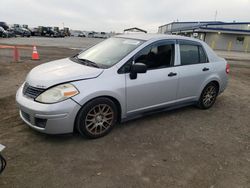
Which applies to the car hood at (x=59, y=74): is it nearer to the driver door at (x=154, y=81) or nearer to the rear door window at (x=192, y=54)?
the driver door at (x=154, y=81)

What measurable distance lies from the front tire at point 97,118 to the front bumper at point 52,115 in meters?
0.14

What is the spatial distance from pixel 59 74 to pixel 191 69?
272 centimetres

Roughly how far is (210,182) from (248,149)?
1342mm

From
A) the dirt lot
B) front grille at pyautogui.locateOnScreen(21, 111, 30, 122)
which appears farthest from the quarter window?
front grille at pyautogui.locateOnScreen(21, 111, 30, 122)

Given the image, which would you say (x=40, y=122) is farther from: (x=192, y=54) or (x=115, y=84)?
(x=192, y=54)

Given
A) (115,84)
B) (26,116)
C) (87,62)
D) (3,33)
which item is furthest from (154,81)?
(3,33)

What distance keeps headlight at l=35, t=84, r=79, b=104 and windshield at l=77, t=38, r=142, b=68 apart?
79cm

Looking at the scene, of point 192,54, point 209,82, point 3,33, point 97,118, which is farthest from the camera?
point 3,33

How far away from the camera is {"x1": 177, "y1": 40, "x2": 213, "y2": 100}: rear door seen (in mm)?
4902

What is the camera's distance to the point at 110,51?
4582 mm

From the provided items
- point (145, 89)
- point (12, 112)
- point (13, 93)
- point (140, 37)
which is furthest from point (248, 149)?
point (13, 93)

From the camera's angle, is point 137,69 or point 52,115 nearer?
point 52,115

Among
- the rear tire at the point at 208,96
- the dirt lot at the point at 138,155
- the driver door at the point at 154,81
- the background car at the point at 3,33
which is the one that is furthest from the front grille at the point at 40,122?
the background car at the point at 3,33

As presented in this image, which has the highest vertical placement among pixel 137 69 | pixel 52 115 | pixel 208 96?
pixel 137 69
